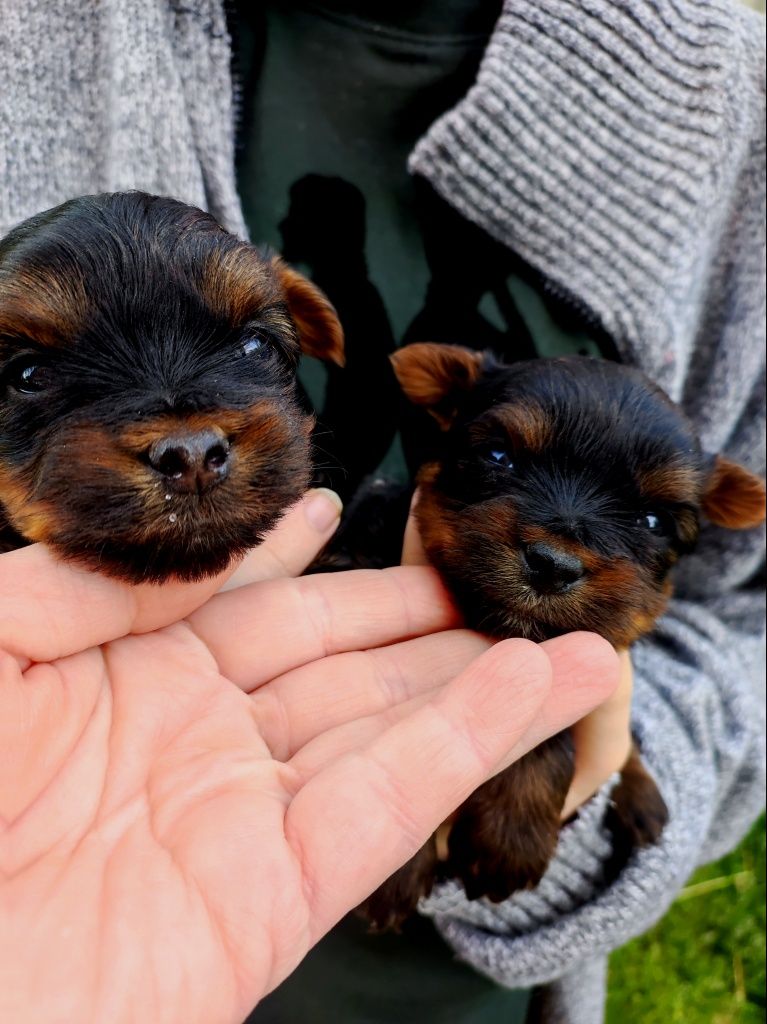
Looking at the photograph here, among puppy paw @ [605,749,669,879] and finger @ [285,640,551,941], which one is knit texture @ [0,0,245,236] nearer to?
finger @ [285,640,551,941]

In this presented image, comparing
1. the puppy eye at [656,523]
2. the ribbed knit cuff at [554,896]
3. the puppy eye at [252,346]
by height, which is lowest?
the ribbed knit cuff at [554,896]

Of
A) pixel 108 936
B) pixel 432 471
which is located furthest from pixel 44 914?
pixel 432 471

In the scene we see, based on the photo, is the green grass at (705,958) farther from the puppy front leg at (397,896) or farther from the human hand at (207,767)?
the human hand at (207,767)

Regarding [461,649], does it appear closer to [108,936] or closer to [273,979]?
[273,979]

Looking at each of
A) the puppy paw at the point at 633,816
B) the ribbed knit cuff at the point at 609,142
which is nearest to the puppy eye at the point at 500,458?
the ribbed knit cuff at the point at 609,142

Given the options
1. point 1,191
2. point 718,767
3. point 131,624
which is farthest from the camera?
point 718,767

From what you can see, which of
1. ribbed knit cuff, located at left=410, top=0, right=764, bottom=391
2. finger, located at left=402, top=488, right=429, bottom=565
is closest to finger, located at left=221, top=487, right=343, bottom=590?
finger, located at left=402, top=488, right=429, bottom=565
